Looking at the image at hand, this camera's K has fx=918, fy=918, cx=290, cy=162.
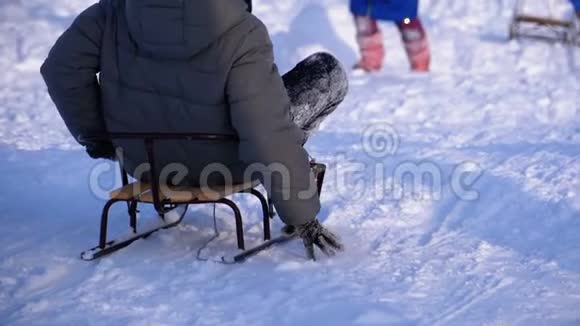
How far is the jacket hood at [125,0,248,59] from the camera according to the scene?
11.0 feet

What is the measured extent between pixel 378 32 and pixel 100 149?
3618mm

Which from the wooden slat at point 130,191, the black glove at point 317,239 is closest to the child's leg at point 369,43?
the black glove at point 317,239

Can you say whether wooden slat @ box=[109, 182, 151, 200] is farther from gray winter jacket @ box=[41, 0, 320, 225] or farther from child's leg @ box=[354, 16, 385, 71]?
child's leg @ box=[354, 16, 385, 71]

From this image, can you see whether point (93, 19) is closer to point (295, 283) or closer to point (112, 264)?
point (112, 264)

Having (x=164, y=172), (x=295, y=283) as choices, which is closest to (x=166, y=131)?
(x=164, y=172)

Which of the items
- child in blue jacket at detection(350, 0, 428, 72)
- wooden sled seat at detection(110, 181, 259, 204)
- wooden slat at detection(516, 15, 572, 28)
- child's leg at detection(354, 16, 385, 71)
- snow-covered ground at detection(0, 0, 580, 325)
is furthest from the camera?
wooden slat at detection(516, 15, 572, 28)

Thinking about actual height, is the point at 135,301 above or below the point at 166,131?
below

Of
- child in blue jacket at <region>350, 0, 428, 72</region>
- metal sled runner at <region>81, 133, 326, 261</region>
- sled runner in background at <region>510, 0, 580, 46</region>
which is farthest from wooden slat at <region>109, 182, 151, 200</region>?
sled runner in background at <region>510, 0, 580, 46</region>

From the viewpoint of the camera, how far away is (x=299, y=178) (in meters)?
3.49

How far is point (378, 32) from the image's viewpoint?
701 cm

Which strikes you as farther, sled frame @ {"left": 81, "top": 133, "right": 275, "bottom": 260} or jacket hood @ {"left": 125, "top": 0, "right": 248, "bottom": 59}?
sled frame @ {"left": 81, "top": 133, "right": 275, "bottom": 260}

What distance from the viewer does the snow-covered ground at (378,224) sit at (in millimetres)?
3311

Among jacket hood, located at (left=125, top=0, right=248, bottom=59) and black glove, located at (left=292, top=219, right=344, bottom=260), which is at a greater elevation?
jacket hood, located at (left=125, top=0, right=248, bottom=59)

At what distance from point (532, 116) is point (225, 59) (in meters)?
2.90
